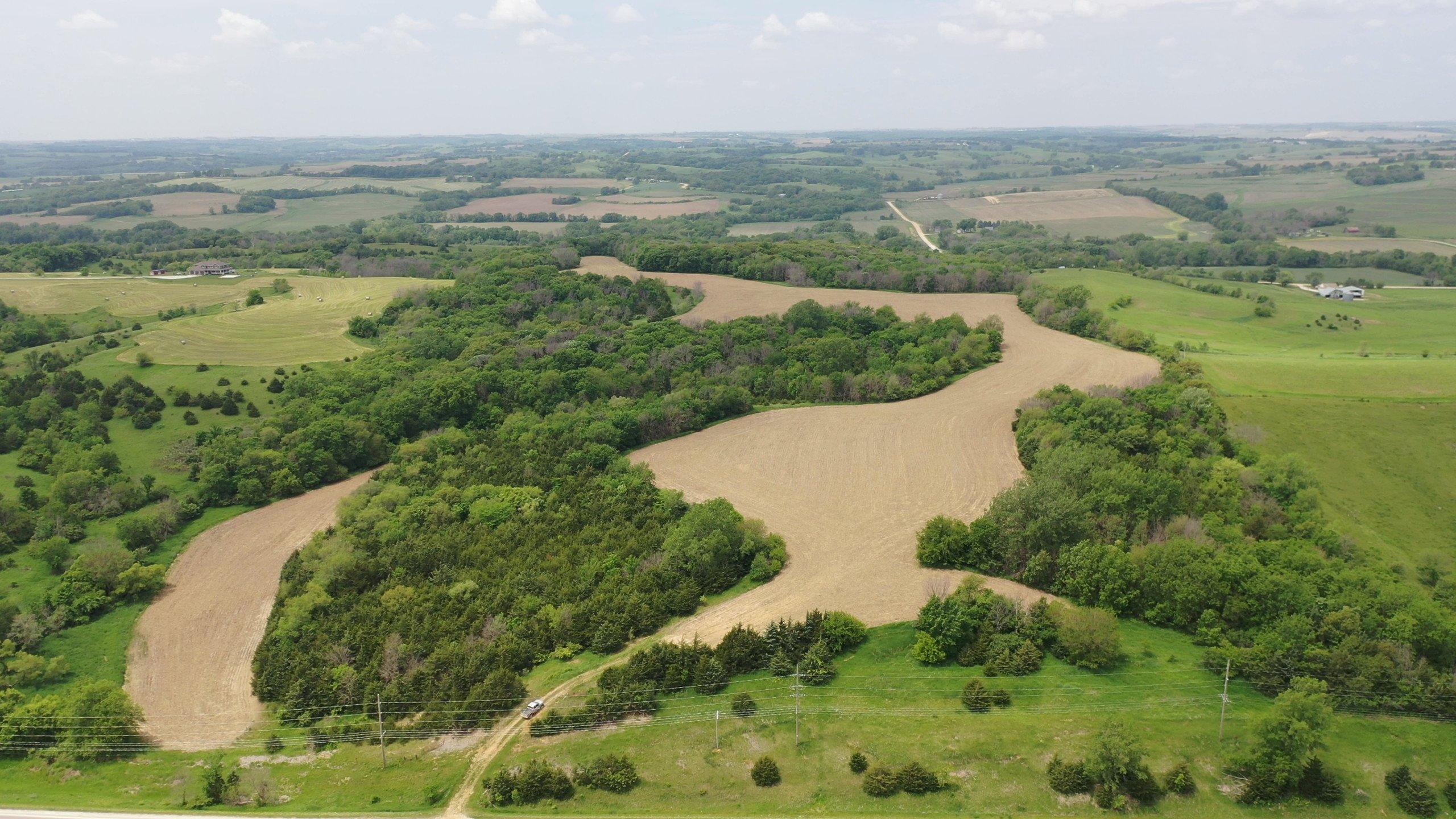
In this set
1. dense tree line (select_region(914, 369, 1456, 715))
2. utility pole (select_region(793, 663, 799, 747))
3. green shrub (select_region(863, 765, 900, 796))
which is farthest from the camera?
dense tree line (select_region(914, 369, 1456, 715))

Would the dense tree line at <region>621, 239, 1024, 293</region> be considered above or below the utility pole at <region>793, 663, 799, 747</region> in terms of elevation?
above

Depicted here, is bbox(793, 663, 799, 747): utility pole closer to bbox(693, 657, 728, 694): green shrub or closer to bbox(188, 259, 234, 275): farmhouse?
bbox(693, 657, 728, 694): green shrub

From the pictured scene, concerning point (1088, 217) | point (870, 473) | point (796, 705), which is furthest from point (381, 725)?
point (1088, 217)

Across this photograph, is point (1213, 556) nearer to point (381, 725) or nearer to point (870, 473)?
point (870, 473)

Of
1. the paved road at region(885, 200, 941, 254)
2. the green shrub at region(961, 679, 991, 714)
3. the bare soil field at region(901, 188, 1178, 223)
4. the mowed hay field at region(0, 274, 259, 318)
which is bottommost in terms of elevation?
the green shrub at region(961, 679, 991, 714)

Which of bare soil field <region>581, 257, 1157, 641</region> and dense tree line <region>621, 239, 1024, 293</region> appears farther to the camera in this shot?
dense tree line <region>621, 239, 1024, 293</region>

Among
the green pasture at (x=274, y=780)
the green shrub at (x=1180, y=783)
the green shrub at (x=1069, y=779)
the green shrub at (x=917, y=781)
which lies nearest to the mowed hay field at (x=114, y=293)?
the green pasture at (x=274, y=780)

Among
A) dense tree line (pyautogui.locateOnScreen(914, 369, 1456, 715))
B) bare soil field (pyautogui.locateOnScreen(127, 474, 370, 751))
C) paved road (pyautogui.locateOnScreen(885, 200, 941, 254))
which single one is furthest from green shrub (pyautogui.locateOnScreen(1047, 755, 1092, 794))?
paved road (pyautogui.locateOnScreen(885, 200, 941, 254))

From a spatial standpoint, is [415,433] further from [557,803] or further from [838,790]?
[838,790]
